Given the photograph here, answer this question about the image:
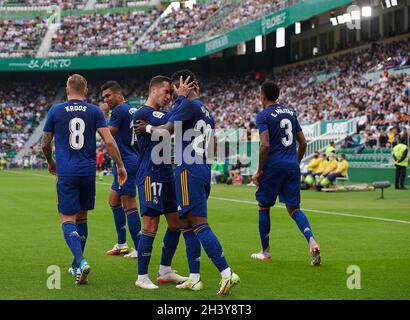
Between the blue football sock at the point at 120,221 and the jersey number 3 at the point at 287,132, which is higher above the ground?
the jersey number 3 at the point at 287,132

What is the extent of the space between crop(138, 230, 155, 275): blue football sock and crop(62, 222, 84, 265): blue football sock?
730 millimetres

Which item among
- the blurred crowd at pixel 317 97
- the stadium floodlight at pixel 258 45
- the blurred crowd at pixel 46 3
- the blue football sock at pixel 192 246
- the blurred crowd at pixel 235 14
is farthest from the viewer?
the blurred crowd at pixel 46 3

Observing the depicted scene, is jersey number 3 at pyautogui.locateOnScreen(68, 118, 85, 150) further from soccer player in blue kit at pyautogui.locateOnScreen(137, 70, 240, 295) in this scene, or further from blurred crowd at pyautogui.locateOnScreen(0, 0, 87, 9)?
blurred crowd at pyautogui.locateOnScreen(0, 0, 87, 9)

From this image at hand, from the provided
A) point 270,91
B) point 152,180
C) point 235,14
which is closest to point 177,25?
point 235,14

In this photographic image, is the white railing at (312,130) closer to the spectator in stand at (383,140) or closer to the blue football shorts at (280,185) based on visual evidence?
the spectator in stand at (383,140)

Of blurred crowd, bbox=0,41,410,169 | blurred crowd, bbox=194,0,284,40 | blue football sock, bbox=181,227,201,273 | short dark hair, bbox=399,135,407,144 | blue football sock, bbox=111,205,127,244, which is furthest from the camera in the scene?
blurred crowd, bbox=194,0,284,40

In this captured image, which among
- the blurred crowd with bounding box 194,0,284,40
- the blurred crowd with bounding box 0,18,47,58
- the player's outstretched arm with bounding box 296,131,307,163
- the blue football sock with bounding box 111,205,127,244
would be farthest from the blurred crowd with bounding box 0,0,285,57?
the player's outstretched arm with bounding box 296,131,307,163

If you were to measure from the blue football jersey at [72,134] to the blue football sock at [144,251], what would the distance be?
1.08 m

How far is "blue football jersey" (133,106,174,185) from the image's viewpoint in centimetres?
841

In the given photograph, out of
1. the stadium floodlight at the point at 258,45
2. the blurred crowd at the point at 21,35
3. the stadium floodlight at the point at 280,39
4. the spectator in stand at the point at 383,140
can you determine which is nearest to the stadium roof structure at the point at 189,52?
the blurred crowd at the point at 21,35

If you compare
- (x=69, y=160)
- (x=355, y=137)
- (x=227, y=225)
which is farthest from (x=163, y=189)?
(x=355, y=137)

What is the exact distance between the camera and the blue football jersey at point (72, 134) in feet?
28.7

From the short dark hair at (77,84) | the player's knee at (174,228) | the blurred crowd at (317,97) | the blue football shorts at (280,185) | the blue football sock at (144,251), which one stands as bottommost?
the blue football sock at (144,251)
